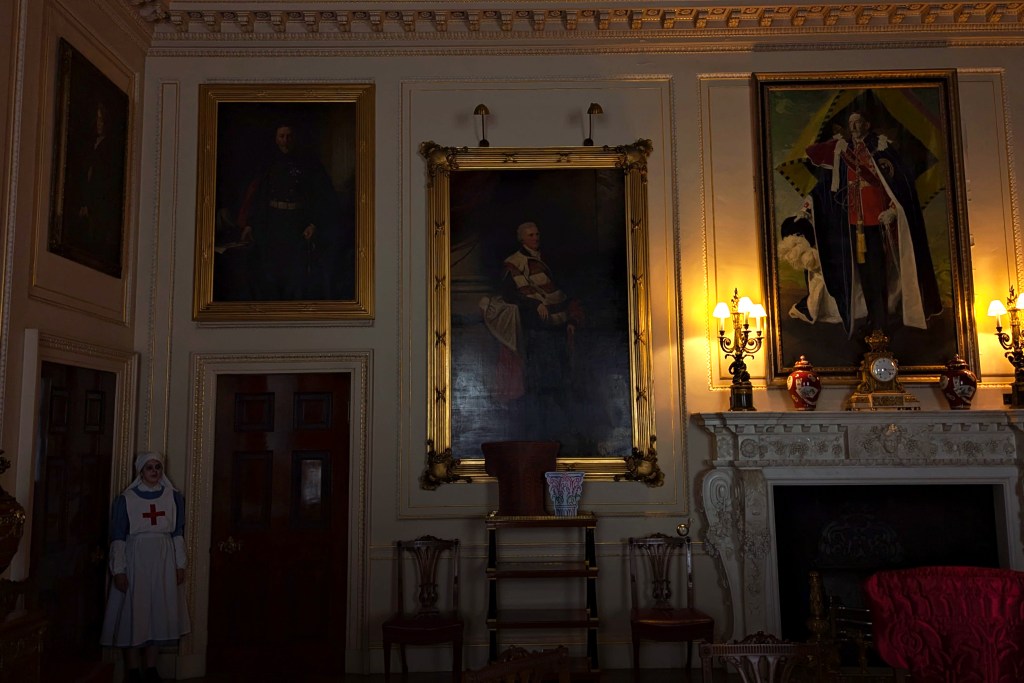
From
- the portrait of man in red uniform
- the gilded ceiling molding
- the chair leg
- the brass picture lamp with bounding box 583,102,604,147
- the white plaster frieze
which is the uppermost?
the gilded ceiling molding

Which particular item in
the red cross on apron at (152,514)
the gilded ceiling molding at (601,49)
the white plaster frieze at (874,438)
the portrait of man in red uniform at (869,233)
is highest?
the gilded ceiling molding at (601,49)

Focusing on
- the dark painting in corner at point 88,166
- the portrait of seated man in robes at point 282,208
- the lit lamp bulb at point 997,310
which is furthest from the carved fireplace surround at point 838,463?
the dark painting in corner at point 88,166

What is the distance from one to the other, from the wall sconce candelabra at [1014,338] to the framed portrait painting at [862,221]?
0.21 metres

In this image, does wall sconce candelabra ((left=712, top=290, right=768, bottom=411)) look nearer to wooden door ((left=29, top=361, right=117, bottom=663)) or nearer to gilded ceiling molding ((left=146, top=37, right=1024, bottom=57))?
gilded ceiling molding ((left=146, top=37, right=1024, bottom=57))

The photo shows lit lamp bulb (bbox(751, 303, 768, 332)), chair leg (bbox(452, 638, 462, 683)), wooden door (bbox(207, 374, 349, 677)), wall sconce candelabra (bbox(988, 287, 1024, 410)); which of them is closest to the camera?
chair leg (bbox(452, 638, 462, 683))

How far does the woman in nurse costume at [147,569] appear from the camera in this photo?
5809 mm

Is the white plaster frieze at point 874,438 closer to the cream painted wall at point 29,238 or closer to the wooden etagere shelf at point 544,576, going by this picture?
the wooden etagere shelf at point 544,576

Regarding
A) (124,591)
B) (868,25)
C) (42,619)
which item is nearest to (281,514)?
(124,591)

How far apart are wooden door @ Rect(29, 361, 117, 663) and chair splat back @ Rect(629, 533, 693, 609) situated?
411cm

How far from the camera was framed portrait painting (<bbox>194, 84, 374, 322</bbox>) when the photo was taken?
6719 millimetres

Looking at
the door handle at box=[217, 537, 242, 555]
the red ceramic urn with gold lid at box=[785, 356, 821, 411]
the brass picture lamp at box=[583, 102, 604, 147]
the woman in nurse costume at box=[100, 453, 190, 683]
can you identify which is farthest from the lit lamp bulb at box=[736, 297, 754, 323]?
the woman in nurse costume at box=[100, 453, 190, 683]

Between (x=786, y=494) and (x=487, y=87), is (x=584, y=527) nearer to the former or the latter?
(x=786, y=494)

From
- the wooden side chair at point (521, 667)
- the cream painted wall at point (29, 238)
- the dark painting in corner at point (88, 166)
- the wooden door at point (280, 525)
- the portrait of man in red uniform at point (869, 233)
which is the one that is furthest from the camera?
the portrait of man in red uniform at point (869, 233)

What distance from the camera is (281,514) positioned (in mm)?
6570
